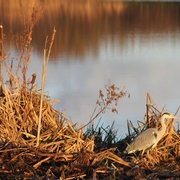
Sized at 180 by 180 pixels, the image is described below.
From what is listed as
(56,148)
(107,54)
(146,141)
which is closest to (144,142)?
(146,141)

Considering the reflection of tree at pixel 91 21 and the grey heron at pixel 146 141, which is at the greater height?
the grey heron at pixel 146 141

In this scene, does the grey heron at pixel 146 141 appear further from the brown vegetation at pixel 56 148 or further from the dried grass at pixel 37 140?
the dried grass at pixel 37 140

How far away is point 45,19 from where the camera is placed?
1861cm

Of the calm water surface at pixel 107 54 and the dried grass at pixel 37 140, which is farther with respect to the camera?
the calm water surface at pixel 107 54

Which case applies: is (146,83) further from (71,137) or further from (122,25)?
(122,25)

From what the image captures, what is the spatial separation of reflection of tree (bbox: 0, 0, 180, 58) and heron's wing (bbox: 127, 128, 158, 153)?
8.92 metres

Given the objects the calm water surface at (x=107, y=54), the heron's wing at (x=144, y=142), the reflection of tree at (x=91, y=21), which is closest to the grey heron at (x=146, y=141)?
the heron's wing at (x=144, y=142)

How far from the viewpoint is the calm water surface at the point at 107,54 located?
25.2ft

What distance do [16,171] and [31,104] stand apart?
0.84 metres

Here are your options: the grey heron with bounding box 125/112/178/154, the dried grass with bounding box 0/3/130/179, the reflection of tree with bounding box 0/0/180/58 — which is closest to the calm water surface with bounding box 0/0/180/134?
the reflection of tree with bounding box 0/0/180/58

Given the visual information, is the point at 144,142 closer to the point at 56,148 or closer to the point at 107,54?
the point at 56,148

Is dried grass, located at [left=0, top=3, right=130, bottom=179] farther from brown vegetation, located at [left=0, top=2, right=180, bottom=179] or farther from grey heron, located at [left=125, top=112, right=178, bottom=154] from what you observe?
grey heron, located at [left=125, top=112, right=178, bottom=154]

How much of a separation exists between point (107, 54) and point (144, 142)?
30.5ft

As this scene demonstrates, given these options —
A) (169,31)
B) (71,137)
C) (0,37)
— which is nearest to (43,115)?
(71,137)
